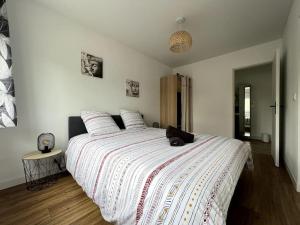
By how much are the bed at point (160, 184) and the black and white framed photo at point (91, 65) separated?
1.58m

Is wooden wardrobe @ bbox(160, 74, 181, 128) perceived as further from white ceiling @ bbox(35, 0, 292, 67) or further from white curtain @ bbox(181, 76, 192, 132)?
white ceiling @ bbox(35, 0, 292, 67)

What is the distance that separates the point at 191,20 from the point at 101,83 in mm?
1913

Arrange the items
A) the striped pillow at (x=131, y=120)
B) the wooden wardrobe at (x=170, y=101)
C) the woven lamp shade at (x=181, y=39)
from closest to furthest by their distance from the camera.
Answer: the woven lamp shade at (x=181, y=39)
the striped pillow at (x=131, y=120)
the wooden wardrobe at (x=170, y=101)

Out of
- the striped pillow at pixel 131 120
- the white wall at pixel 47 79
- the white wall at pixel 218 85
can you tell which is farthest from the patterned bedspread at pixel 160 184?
the white wall at pixel 218 85

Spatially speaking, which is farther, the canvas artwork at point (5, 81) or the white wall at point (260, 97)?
the white wall at point (260, 97)

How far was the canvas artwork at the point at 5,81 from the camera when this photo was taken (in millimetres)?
1540

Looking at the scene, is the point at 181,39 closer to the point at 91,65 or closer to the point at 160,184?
the point at 91,65

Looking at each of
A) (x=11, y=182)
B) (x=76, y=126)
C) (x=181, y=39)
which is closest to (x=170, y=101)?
(x=181, y=39)

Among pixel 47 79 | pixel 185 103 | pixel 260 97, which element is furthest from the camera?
pixel 260 97

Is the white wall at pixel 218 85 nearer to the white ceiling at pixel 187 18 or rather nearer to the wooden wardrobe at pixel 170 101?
the white ceiling at pixel 187 18

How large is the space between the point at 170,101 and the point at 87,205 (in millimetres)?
2964

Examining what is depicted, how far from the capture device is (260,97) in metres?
4.88

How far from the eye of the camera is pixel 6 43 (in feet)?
5.17

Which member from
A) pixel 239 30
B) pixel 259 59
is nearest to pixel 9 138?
pixel 239 30
